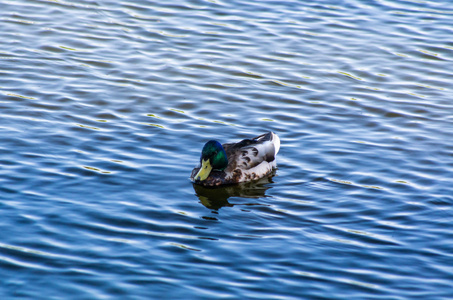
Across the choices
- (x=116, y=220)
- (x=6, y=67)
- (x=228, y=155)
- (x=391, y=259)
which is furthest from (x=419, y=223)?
(x=6, y=67)

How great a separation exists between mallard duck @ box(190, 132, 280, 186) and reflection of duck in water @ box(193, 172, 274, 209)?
0.08 metres

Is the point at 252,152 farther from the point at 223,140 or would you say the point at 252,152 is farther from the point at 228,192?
the point at 223,140

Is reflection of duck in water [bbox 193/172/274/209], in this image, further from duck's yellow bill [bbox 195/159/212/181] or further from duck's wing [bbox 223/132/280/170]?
duck's wing [bbox 223/132/280/170]

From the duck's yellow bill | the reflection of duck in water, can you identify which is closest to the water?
the reflection of duck in water

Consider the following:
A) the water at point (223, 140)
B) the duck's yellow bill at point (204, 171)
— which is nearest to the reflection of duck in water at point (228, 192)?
the water at point (223, 140)

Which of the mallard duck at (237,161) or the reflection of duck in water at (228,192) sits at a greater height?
the mallard duck at (237,161)

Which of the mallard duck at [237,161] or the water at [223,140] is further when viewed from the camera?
the mallard duck at [237,161]

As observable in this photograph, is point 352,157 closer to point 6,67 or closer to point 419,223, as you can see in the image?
point 419,223

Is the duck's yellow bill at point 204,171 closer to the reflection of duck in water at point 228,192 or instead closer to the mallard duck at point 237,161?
the mallard duck at point 237,161

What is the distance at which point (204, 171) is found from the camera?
31.2 ft

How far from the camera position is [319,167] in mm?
10070

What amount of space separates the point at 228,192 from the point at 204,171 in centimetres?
47

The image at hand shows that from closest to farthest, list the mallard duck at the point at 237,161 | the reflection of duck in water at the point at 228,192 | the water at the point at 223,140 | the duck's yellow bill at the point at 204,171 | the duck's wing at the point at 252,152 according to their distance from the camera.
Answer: the water at the point at 223,140 → the reflection of duck in water at the point at 228,192 → the duck's yellow bill at the point at 204,171 → the mallard duck at the point at 237,161 → the duck's wing at the point at 252,152

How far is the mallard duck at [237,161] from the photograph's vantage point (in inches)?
380
